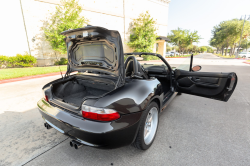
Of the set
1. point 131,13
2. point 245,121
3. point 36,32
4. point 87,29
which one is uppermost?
point 131,13

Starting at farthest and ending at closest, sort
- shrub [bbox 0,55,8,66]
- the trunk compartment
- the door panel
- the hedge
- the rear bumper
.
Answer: the hedge < shrub [bbox 0,55,8,66] < the door panel < the trunk compartment < the rear bumper

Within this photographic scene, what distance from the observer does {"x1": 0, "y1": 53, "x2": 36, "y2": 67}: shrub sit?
10.3 metres

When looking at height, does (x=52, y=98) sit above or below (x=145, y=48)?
below

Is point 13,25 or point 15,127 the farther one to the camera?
point 13,25

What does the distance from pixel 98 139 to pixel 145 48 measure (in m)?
18.1

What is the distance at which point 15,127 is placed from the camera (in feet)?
8.23

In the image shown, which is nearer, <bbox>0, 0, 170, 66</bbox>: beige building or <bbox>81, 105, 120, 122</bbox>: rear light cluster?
<bbox>81, 105, 120, 122</bbox>: rear light cluster

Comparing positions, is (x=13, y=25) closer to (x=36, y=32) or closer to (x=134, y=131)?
(x=36, y=32)

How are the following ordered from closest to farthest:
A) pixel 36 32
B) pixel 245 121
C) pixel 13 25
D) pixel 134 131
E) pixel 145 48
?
pixel 134 131, pixel 245 121, pixel 13 25, pixel 36 32, pixel 145 48

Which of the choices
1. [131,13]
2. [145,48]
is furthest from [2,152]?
[131,13]

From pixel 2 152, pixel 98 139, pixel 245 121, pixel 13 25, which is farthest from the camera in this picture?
pixel 13 25

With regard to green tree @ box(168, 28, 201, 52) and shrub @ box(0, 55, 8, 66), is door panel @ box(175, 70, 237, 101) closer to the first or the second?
shrub @ box(0, 55, 8, 66)

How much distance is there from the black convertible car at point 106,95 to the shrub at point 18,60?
1142 centimetres

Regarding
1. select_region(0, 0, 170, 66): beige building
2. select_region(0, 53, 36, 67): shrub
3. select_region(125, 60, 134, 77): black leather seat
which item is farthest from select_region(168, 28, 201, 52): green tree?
select_region(125, 60, 134, 77): black leather seat
